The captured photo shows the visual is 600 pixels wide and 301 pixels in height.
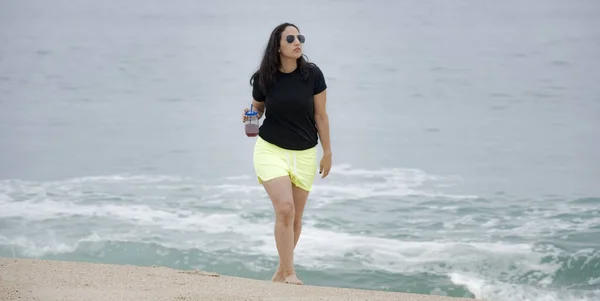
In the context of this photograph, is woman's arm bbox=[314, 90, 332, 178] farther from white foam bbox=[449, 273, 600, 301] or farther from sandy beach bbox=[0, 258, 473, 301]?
white foam bbox=[449, 273, 600, 301]

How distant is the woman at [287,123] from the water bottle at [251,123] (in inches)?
2.3

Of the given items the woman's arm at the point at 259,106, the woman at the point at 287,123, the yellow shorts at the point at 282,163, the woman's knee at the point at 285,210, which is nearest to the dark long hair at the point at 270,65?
the woman at the point at 287,123

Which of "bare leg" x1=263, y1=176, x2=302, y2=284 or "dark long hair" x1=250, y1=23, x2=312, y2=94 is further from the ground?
"dark long hair" x1=250, y1=23, x2=312, y2=94

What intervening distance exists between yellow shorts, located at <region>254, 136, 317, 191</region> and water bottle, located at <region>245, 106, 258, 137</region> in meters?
0.07

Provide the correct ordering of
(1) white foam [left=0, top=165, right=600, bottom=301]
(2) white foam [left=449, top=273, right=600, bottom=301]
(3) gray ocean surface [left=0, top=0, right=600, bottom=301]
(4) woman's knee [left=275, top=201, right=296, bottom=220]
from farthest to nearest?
(3) gray ocean surface [left=0, top=0, right=600, bottom=301] < (1) white foam [left=0, top=165, right=600, bottom=301] < (2) white foam [left=449, top=273, right=600, bottom=301] < (4) woman's knee [left=275, top=201, right=296, bottom=220]

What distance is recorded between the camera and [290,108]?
625 centimetres

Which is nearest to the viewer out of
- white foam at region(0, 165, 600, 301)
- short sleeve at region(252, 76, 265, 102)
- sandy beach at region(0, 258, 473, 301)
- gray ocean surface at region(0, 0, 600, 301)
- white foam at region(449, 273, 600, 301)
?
sandy beach at region(0, 258, 473, 301)

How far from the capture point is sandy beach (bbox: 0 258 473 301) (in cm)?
537

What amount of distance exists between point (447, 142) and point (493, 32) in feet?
36.6

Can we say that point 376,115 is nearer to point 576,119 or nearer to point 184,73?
point 576,119

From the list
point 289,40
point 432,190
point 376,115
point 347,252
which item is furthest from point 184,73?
point 289,40

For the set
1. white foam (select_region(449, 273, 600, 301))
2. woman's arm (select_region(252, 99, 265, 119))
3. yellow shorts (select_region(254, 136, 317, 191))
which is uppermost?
woman's arm (select_region(252, 99, 265, 119))

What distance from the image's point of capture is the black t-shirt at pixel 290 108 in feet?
20.5

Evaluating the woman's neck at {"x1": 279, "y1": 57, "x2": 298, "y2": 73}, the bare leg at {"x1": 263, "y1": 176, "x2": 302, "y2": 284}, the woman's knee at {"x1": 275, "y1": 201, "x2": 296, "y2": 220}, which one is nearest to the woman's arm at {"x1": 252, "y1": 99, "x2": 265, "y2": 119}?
the woman's neck at {"x1": 279, "y1": 57, "x2": 298, "y2": 73}
